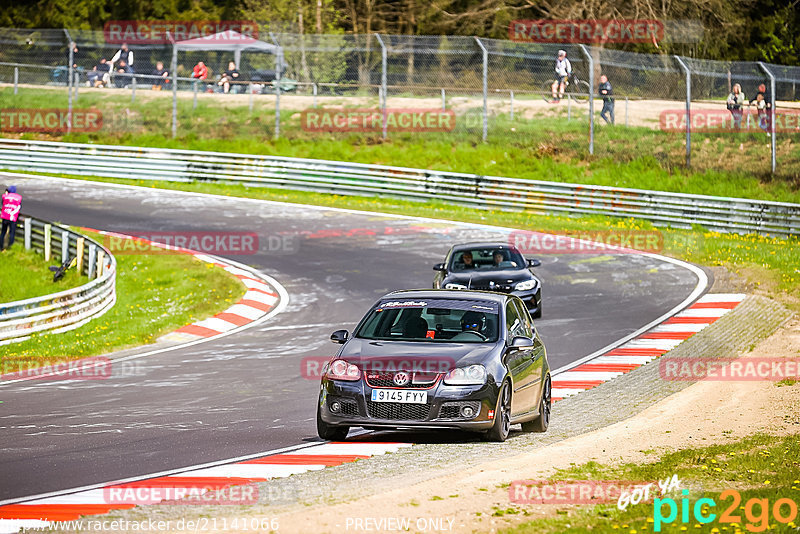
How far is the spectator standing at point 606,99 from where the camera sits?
33594 millimetres

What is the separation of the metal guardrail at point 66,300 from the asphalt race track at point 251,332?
0.64 metres

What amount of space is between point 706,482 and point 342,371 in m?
3.39

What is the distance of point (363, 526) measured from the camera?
7312 mm

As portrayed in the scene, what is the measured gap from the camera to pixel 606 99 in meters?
33.7

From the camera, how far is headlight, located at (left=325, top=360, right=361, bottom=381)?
1040cm

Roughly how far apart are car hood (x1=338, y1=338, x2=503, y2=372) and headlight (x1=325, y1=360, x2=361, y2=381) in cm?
5

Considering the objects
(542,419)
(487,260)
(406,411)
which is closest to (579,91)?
(487,260)

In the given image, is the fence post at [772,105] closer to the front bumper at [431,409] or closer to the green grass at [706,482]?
the green grass at [706,482]

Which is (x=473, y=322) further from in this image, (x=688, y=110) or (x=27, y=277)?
(x=688, y=110)

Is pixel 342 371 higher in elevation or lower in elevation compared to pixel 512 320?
lower

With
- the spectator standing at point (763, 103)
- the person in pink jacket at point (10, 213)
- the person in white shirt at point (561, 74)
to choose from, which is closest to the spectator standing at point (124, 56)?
the person in pink jacket at point (10, 213)

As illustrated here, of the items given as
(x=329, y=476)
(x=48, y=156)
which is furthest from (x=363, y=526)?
(x=48, y=156)

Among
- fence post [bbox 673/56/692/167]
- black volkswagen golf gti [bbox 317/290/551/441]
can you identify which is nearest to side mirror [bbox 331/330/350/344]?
black volkswagen golf gti [bbox 317/290/551/441]

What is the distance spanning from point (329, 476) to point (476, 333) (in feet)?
8.52
